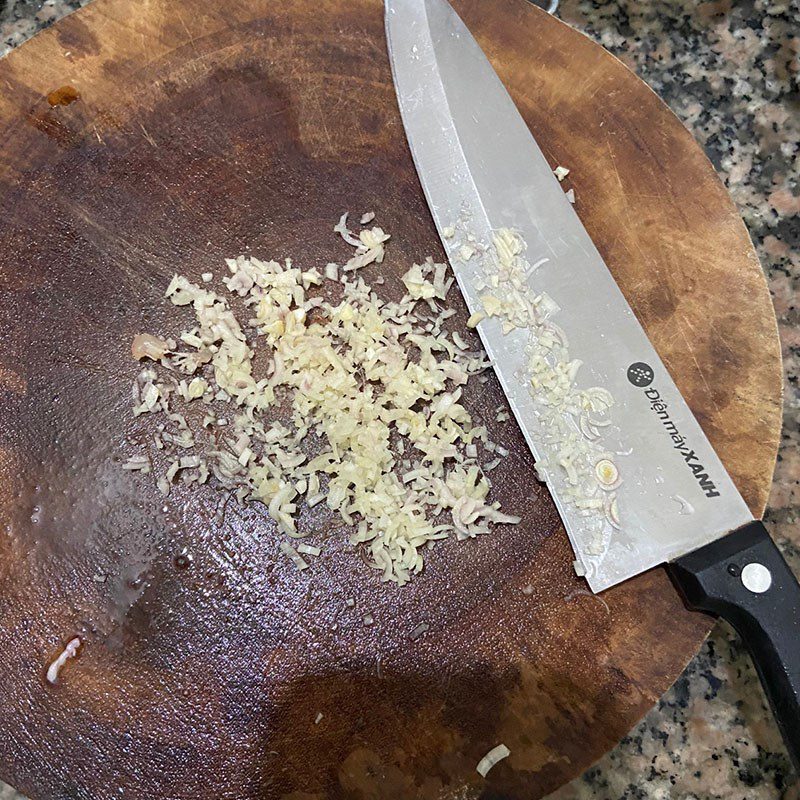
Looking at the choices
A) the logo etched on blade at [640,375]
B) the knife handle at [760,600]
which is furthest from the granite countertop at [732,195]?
the logo etched on blade at [640,375]

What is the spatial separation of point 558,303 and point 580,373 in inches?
4.7

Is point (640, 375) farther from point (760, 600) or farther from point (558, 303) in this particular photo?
point (760, 600)

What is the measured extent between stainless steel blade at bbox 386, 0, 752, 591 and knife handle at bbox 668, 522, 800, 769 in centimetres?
3

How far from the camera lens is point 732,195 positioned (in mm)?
1341

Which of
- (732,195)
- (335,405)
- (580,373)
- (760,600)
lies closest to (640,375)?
(580,373)

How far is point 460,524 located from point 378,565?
15cm

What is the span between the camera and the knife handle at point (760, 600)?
0.85 meters

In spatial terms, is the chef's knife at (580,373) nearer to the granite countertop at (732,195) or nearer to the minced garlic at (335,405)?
the minced garlic at (335,405)

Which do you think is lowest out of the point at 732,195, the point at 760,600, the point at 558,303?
the point at 760,600

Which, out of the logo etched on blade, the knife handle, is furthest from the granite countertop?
the logo etched on blade

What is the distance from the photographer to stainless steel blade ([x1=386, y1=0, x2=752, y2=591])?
3.17 feet

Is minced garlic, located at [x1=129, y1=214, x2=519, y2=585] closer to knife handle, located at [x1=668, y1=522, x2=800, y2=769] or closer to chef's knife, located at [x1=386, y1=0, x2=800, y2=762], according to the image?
chef's knife, located at [x1=386, y1=0, x2=800, y2=762]

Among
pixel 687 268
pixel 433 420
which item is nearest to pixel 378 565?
pixel 433 420

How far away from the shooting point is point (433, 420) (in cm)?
106
